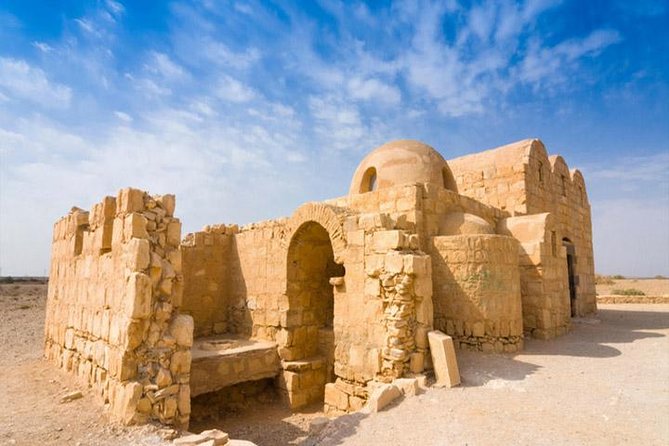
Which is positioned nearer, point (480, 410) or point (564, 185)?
point (480, 410)

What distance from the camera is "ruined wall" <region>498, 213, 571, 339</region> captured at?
303 inches

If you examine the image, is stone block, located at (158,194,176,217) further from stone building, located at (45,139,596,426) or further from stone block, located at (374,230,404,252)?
stone block, located at (374,230,404,252)

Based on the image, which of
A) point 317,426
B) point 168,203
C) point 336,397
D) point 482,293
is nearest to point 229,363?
point 336,397

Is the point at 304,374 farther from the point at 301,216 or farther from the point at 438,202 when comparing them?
the point at 438,202

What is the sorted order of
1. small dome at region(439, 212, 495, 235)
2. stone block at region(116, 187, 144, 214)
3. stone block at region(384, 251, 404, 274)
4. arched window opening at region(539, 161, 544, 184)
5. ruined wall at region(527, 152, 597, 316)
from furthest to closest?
1. arched window opening at region(539, 161, 544, 184)
2. ruined wall at region(527, 152, 597, 316)
3. small dome at region(439, 212, 495, 235)
4. stone block at region(384, 251, 404, 274)
5. stone block at region(116, 187, 144, 214)

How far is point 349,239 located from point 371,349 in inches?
70.3

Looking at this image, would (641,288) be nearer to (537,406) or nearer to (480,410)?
(537,406)

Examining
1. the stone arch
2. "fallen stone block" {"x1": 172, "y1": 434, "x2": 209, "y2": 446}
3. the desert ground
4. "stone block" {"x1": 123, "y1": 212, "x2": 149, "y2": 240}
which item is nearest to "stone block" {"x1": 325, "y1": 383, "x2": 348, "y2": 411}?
the desert ground

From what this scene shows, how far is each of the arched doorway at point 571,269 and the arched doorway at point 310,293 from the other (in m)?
7.83

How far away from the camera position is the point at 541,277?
771 cm

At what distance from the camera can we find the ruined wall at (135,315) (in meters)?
3.96

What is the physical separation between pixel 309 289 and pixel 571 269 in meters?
8.69

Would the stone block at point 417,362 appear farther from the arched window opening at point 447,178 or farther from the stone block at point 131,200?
the arched window opening at point 447,178

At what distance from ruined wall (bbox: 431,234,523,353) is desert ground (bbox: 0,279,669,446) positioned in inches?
12.1
